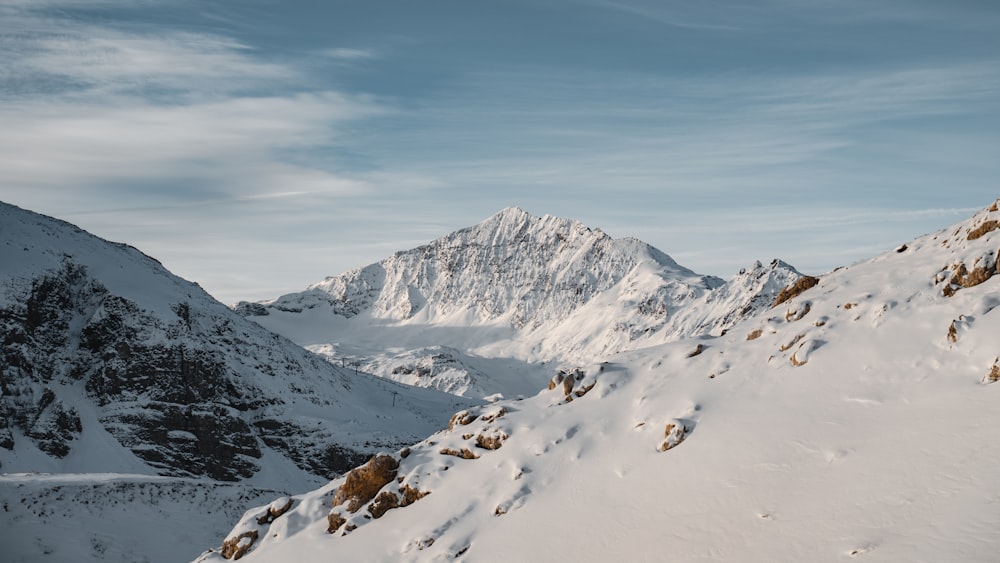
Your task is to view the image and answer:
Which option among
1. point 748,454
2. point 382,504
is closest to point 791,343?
point 748,454

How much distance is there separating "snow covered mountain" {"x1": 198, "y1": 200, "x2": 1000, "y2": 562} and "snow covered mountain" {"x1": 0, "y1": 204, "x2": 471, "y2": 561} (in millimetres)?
70021

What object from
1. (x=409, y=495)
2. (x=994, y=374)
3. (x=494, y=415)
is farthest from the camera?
(x=494, y=415)

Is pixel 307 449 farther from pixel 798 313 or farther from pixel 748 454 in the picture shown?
pixel 748 454

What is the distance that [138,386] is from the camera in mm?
106875

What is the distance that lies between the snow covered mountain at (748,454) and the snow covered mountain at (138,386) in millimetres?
70021

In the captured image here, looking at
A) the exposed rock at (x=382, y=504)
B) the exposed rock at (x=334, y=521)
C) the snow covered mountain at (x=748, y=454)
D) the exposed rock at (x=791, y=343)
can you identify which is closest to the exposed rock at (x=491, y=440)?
the snow covered mountain at (x=748, y=454)

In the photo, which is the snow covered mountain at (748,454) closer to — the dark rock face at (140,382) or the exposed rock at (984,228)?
the exposed rock at (984,228)

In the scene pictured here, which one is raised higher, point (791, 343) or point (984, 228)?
point (984, 228)

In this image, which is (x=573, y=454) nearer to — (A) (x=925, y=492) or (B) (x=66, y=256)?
(A) (x=925, y=492)

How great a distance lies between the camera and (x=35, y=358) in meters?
101

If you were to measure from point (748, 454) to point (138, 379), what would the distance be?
97371mm

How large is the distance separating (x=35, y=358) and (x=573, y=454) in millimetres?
91424

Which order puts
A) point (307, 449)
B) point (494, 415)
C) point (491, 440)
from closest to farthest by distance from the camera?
point (491, 440)
point (494, 415)
point (307, 449)

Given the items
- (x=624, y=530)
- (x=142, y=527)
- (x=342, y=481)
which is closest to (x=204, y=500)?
(x=142, y=527)
